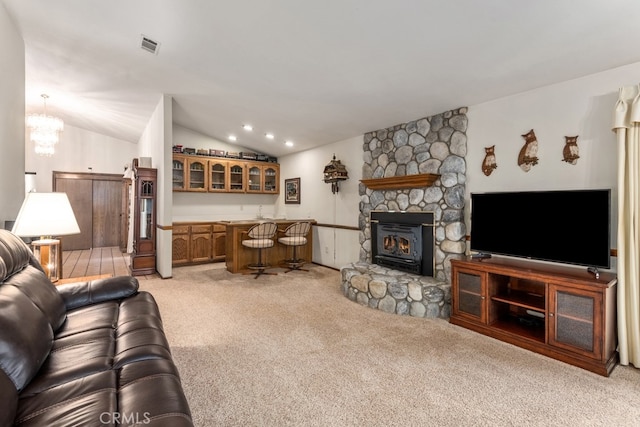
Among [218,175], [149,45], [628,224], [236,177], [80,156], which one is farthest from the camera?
[80,156]

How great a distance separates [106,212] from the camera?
817cm

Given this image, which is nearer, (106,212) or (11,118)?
(11,118)

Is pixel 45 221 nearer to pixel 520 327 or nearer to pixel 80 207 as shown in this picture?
pixel 520 327

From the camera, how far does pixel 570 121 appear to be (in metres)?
2.89

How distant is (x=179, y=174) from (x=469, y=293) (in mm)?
5691

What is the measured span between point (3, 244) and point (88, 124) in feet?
22.2

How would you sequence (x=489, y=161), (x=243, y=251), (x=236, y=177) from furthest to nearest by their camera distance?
(x=236, y=177) < (x=243, y=251) < (x=489, y=161)

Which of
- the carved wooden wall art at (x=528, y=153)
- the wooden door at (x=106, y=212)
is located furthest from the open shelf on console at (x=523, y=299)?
the wooden door at (x=106, y=212)

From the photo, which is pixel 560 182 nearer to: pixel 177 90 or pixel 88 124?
pixel 177 90

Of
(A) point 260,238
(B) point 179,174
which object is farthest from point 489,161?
(B) point 179,174

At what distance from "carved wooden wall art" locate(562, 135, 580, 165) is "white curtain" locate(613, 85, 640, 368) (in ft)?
1.19

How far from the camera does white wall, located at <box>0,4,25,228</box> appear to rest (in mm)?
2852

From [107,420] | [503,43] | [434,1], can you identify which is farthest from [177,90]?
[107,420]

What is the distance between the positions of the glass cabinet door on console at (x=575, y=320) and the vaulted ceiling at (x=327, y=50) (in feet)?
6.28
